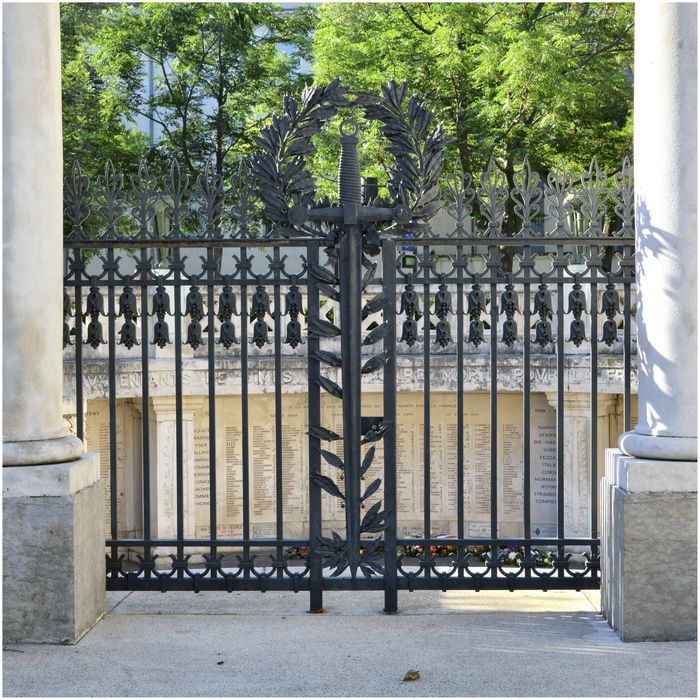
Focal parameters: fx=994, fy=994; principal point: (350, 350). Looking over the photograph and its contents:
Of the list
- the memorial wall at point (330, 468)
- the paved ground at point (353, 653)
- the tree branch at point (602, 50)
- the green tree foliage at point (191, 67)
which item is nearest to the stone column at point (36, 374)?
the paved ground at point (353, 653)

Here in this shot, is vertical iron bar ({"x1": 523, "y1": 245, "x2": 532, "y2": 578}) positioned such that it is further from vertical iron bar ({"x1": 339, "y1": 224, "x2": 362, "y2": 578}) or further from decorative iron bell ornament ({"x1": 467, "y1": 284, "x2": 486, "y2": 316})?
vertical iron bar ({"x1": 339, "y1": 224, "x2": 362, "y2": 578})

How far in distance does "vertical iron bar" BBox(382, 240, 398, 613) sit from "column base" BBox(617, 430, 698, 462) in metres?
1.50

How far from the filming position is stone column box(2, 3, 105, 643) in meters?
5.57

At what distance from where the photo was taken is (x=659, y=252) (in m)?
5.61

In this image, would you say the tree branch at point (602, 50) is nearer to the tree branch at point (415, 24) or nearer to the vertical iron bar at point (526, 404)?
the tree branch at point (415, 24)

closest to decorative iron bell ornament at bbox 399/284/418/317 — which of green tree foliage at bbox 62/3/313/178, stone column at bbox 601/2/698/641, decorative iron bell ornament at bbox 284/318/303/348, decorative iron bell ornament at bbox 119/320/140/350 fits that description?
decorative iron bell ornament at bbox 284/318/303/348

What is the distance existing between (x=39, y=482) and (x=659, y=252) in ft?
12.2

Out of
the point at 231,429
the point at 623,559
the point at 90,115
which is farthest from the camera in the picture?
the point at 90,115

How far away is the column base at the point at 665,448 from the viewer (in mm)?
5496

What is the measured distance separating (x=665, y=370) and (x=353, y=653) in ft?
7.68

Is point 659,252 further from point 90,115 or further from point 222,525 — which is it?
point 90,115

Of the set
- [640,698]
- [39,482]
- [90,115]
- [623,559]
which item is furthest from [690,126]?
[90,115]

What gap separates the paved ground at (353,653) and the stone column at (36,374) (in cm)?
27

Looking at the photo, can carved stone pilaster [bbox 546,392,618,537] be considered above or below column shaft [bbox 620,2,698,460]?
below
